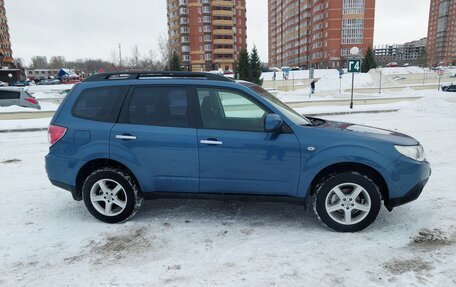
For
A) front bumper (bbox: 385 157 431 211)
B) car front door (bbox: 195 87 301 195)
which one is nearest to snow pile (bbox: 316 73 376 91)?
front bumper (bbox: 385 157 431 211)

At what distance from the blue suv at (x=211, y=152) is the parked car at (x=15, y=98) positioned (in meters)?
15.5

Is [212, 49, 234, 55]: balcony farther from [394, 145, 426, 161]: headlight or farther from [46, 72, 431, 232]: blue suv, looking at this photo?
[394, 145, 426, 161]: headlight

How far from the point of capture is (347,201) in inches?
152

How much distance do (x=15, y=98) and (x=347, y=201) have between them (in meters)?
18.3

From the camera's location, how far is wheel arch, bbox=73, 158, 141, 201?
4.22 meters

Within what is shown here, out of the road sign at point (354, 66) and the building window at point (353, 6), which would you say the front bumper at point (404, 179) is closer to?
the road sign at point (354, 66)

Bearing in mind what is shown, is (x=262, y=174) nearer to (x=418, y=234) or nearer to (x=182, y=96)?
(x=182, y=96)

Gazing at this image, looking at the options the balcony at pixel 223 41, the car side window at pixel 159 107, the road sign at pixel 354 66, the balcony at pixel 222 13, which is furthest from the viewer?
the balcony at pixel 223 41

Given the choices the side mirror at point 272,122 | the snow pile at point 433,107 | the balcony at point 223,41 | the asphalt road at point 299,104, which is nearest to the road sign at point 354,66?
the snow pile at point 433,107

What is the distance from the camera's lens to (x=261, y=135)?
3863 millimetres

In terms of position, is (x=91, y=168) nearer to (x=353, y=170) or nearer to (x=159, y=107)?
(x=159, y=107)

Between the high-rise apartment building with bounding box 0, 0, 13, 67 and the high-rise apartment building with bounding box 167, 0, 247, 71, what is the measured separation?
1647 inches

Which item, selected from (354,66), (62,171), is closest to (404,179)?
(62,171)

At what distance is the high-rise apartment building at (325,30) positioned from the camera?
88812 mm
